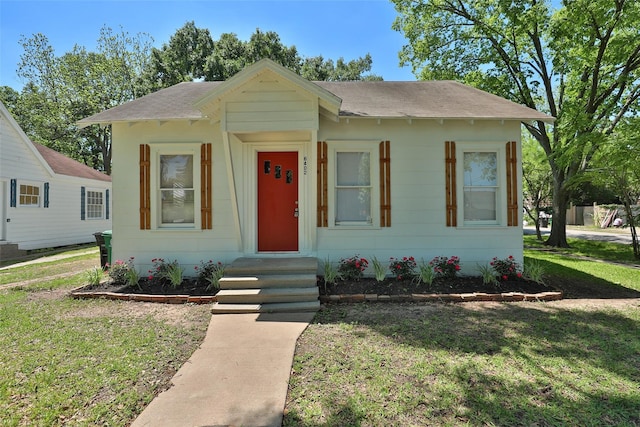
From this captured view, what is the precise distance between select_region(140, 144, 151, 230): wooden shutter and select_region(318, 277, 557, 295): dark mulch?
4.04m

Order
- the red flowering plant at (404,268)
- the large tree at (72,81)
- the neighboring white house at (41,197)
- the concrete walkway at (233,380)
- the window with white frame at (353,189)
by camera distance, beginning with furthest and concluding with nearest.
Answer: the large tree at (72,81)
the neighboring white house at (41,197)
the window with white frame at (353,189)
the red flowering plant at (404,268)
the concrete walkway at (233,380)

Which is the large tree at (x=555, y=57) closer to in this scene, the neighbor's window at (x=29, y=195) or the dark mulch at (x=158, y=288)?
the dark mulch at (x=158, y=288)

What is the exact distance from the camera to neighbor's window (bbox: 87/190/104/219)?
52.5 ft

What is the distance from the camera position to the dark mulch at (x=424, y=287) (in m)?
6.05

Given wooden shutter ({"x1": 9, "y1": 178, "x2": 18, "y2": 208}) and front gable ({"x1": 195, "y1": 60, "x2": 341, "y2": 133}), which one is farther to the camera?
wooden shutter ({"x1": 9, "y1": 178, "x2": 18, "y2": 208})

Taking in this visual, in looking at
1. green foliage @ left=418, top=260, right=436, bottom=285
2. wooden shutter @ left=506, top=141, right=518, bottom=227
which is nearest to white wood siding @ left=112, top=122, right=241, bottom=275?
green foliage @ left=418, top=260, right=436, bottom=285

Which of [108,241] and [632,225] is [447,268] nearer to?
[108,241]

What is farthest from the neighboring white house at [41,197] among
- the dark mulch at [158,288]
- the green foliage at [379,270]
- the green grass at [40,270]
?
the green foliage at [379,270]

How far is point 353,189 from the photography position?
→ 720 centimetres

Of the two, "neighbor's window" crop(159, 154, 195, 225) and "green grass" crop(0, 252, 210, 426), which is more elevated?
"neighbor's window" crop(159, 154, 195, 225)

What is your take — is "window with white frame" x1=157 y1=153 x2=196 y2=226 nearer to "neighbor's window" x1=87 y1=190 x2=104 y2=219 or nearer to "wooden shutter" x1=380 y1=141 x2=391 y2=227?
"wooden shutter" x1=380 y1=141 x2=391 y2=227

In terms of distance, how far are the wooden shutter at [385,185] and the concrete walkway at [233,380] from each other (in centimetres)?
315

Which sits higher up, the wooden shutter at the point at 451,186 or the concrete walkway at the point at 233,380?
the wooden shutter at the point at 451,186

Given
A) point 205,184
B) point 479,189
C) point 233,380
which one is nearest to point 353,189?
point 479,189
